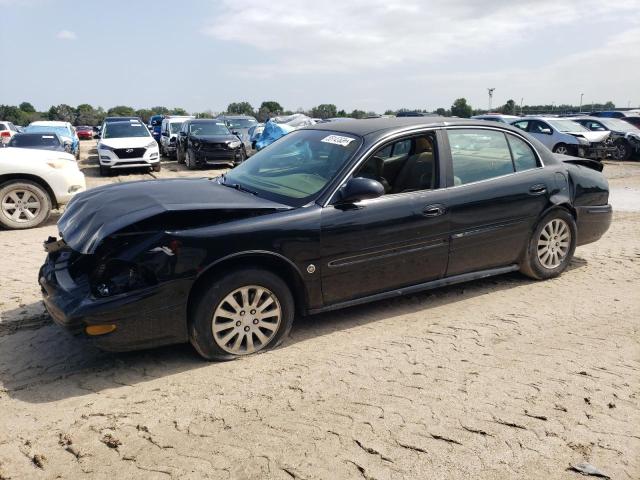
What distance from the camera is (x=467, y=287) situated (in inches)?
212

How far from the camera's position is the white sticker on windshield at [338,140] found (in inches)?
175

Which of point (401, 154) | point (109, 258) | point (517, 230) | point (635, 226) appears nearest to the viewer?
point (109, 258)

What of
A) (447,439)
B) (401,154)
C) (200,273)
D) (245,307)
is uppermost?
(401,154)

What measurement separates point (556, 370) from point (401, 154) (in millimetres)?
2071

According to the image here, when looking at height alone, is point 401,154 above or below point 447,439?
above

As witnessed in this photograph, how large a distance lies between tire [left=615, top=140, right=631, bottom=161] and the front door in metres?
18.7

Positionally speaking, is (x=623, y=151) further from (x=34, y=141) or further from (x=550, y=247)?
(x=34, y=141)

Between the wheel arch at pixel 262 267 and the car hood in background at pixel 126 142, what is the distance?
43.2ft

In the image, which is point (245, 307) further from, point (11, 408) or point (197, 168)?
point (197, 168)

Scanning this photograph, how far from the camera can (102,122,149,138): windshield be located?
16.7m

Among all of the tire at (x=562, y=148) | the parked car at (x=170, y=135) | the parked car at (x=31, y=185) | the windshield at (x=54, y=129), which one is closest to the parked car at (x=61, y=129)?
the windshield at (x=54, y=129)

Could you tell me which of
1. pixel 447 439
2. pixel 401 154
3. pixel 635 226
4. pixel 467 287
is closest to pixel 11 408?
pixel 447 439

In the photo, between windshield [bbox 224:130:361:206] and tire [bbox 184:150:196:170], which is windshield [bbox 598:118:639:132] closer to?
tire [bbox 184:150:196:170]

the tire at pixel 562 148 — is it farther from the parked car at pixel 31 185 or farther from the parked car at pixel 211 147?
the parked car at pixel 31 185
